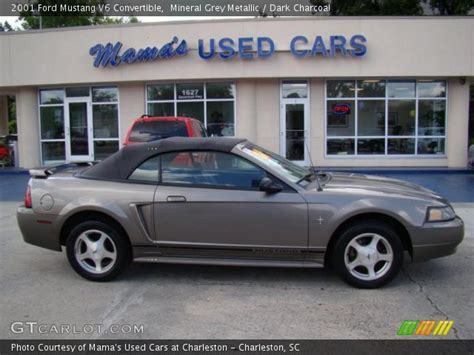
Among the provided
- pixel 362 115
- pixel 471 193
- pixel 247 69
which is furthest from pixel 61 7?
pixel 471 193

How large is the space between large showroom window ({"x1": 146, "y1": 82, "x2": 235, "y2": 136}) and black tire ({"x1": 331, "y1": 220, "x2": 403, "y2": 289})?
453 inches

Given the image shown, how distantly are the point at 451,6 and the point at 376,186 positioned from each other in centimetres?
1983

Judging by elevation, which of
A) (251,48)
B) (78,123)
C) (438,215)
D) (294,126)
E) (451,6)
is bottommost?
(438,215)

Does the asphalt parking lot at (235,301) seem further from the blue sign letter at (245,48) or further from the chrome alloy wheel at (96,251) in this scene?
the blue sign letter at (245,48)

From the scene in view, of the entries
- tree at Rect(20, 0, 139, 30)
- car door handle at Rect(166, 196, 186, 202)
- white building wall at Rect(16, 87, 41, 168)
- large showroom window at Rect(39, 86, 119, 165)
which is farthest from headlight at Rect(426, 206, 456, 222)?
tree at Rect(20, 0, 139, 30)

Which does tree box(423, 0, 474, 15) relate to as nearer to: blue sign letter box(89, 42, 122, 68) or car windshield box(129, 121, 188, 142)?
blue sign letter box(89, 42, 122, 68)

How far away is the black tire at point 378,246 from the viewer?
456 cm

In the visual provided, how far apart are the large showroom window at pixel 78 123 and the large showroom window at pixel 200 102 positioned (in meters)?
1.51

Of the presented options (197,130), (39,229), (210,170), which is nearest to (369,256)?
(210,170)

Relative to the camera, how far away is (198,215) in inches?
185

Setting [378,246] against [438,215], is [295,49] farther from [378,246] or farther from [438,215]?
[378,246]

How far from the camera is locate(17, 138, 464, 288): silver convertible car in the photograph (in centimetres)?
458

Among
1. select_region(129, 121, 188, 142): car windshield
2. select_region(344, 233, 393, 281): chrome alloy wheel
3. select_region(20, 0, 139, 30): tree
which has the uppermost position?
select_region(20, 0, 139, 30): tree

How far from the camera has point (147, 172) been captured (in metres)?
4.96
